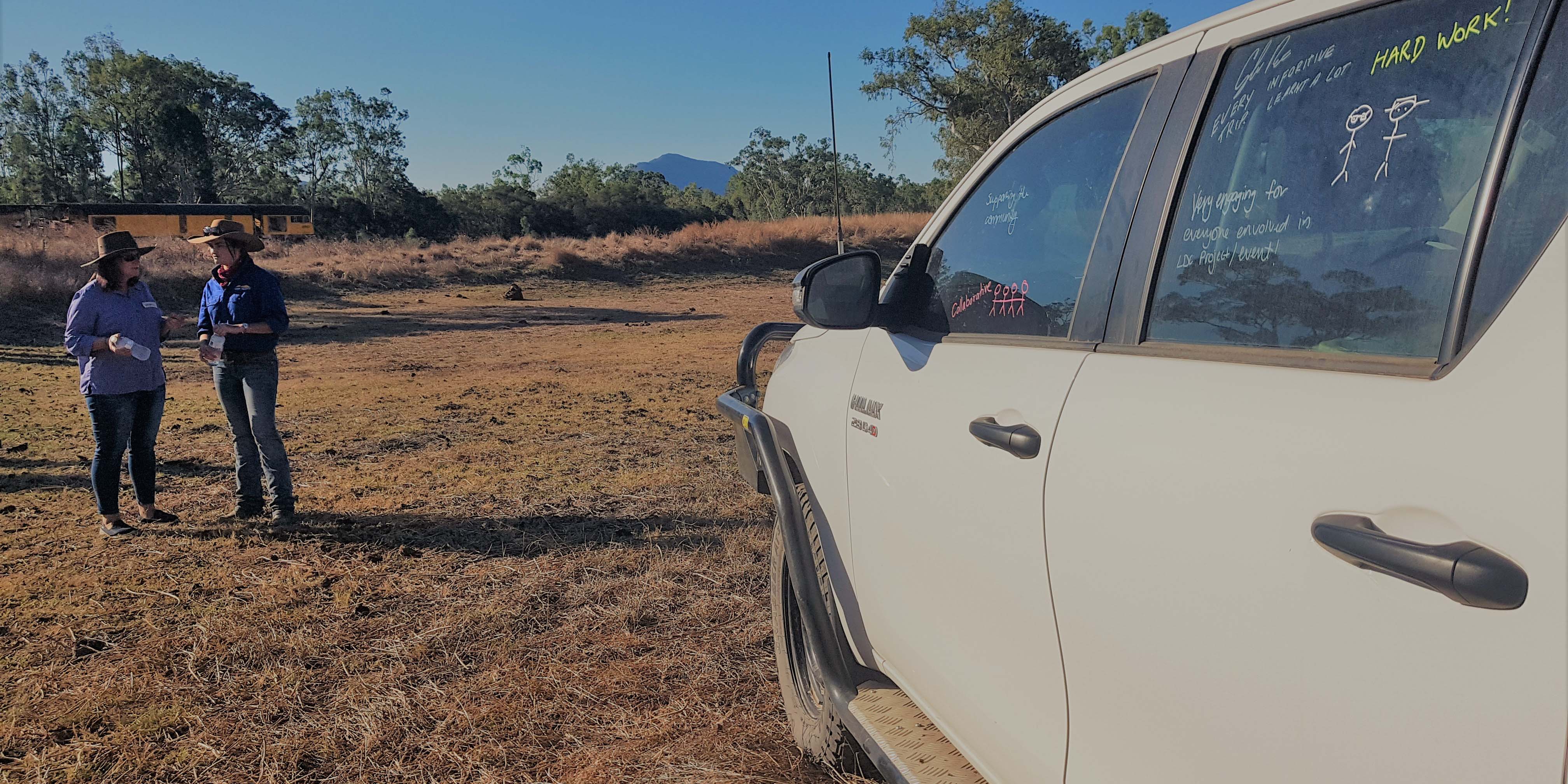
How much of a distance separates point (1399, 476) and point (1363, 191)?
1.65 ft

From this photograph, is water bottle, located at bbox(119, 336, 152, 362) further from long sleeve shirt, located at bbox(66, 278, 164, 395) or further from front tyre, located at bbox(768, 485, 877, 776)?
front tyre, located at bbox(768, 485, 877, 776)

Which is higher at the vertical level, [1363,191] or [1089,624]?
[1363,191]

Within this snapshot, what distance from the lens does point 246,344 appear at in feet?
18.5

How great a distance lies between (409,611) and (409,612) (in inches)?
1.0

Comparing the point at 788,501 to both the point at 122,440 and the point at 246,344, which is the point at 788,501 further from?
the point at 122,440

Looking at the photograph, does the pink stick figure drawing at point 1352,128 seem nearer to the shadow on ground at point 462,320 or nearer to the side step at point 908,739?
the side step at point 908,739

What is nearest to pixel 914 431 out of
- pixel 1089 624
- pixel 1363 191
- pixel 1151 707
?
pixel 1089 624

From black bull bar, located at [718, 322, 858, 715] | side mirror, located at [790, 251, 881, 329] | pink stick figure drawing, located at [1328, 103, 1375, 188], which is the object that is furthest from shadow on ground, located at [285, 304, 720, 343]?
pink stick figure drawing, located at [1328, 103, 1375, 188]

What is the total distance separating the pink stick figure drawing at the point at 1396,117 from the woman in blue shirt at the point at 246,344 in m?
5.66

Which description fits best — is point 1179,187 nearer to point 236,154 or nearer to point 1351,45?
point 1351,45

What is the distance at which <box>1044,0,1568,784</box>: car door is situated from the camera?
923mm

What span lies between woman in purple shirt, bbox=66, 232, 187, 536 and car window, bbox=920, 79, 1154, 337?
512 centimetres

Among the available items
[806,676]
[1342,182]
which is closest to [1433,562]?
[1342,182]

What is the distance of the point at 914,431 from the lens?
2090mm
